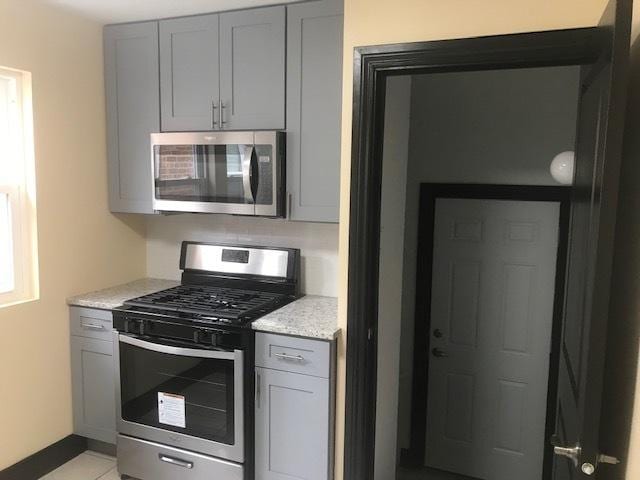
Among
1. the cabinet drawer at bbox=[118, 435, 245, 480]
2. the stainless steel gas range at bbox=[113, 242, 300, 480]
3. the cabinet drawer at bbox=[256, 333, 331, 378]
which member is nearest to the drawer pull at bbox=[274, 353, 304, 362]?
the cabinet drawer at bbox=[256, 333, 331, 378]

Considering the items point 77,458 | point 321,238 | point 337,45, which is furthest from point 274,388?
point 337,45

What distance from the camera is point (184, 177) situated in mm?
2801

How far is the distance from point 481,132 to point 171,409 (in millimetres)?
2208

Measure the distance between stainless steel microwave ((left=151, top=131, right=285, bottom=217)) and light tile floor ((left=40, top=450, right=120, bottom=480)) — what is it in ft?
4.65

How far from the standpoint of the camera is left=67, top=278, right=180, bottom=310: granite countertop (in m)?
2.80

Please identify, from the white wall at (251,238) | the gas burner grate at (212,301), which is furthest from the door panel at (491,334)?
the gas burner grate at (212,301)

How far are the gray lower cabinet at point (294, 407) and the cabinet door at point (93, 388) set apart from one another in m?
0.90

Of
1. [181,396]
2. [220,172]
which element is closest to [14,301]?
[181,396]

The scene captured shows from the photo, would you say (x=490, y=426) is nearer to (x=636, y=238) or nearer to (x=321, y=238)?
(x=321, y=238)

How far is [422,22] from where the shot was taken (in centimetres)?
204

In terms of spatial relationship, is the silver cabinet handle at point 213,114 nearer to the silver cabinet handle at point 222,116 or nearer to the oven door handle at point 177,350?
the silver cabinet handle at point 222,116

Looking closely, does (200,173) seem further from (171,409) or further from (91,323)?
(171,409)

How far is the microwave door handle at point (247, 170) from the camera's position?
257 centimetres

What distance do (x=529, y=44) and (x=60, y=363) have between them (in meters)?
2.71
